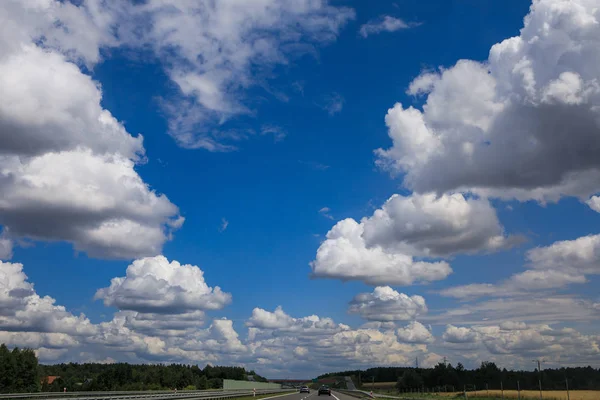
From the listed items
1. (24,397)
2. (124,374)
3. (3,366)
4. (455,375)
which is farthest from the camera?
(455,375)

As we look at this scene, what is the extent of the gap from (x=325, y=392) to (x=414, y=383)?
87.5 metres

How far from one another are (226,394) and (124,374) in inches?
3985

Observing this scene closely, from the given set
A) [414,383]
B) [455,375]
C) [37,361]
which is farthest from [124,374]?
[455,375]

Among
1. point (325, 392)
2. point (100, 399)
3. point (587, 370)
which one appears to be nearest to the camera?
point (100, 399)

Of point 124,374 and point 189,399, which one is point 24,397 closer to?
point 189,399

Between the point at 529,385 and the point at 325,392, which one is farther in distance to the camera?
the point at 529,385

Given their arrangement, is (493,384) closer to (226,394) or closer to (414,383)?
(414,383)

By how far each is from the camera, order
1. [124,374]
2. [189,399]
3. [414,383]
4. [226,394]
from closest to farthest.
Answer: [189,399], [226,394], [124,374], [414,383]

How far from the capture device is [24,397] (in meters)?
64.2

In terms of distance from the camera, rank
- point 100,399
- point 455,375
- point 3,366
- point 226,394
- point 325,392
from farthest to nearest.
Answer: point 455,375 → point 3,366 → point 325,392 → point 226,394 → point 100,399

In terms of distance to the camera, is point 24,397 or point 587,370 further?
point 587,370

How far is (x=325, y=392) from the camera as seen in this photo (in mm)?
95250

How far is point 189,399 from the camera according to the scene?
196 feet

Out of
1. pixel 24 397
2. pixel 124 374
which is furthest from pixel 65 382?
pixel 24 397
